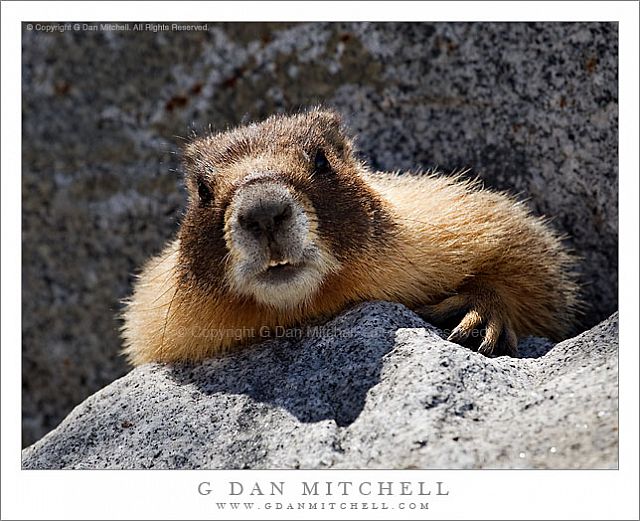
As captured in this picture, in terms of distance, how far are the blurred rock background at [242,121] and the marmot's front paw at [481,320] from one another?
155 centimetres

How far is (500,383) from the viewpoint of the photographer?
3.46m

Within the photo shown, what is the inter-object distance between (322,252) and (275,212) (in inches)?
14.5

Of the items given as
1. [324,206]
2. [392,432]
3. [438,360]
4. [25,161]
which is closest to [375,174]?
[324,206]

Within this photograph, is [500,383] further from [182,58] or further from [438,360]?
[182,58]

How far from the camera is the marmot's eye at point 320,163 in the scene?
4.20 metres

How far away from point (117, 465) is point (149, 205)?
3.03 meters

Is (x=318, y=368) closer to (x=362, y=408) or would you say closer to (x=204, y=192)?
(x=362, y=408)

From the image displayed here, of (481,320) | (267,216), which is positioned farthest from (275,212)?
(481,320)
